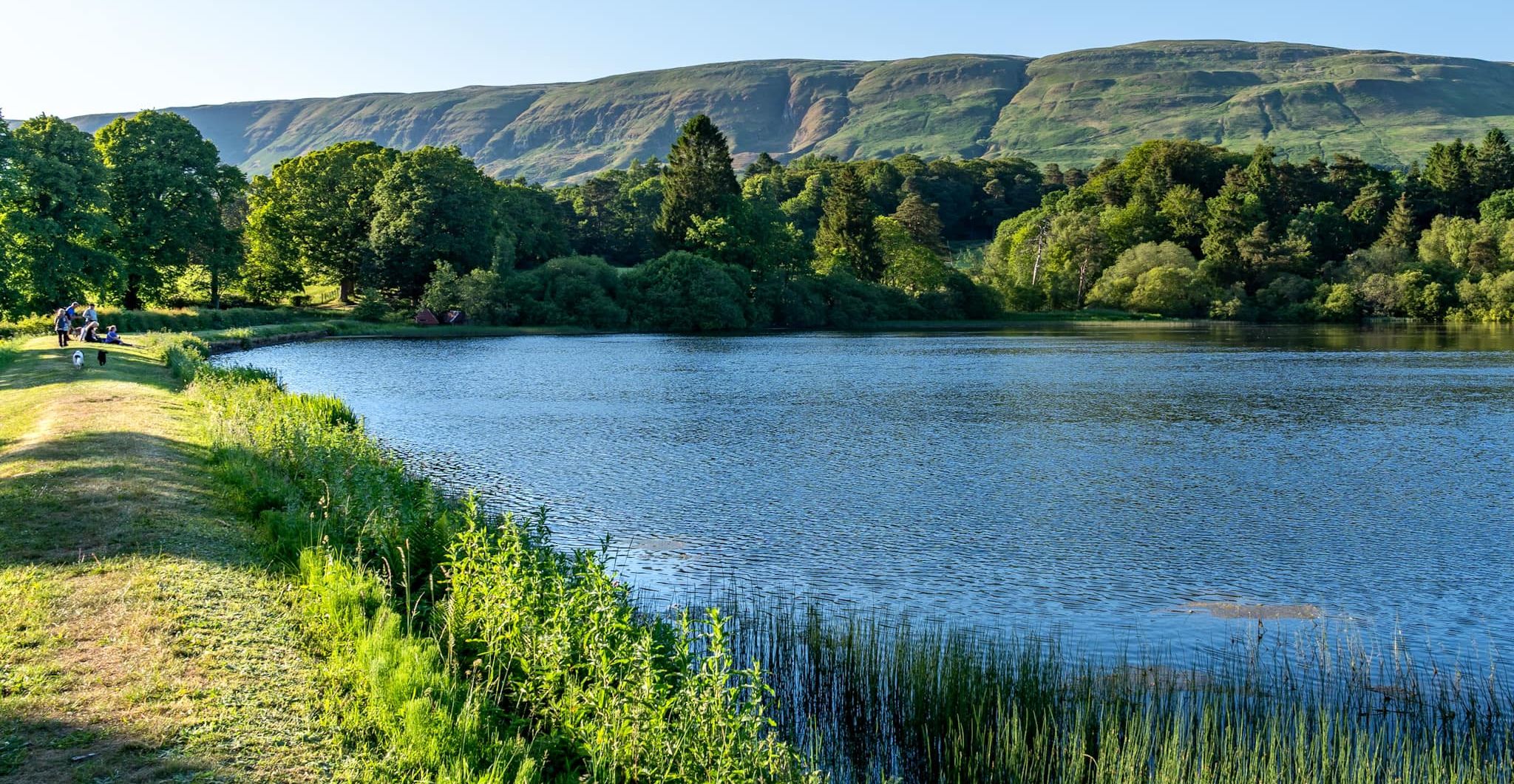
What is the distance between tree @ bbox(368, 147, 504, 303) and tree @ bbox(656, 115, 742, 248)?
17.1m

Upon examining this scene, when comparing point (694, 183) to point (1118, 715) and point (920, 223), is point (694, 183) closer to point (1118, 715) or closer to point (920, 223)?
point (920, 223)

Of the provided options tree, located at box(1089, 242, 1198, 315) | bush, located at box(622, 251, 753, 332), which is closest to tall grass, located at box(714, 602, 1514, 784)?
bush, located at box(622, 251, 753, 332)

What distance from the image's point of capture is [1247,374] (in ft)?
156

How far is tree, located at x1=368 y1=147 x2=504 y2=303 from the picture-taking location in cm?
8481

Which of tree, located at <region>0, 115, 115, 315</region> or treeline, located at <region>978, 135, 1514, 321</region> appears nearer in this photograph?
tree, located at <region>0, 115, 115, 315</region>

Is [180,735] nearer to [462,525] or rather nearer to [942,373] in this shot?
[462,525]

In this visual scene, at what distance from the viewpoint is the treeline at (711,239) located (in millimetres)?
66688

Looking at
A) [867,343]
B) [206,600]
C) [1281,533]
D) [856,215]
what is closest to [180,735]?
[206,600]

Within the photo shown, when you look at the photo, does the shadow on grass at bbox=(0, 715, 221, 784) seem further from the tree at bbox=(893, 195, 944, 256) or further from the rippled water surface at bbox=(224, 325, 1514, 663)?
the tree at bbox=(893, 195, 944, 256)

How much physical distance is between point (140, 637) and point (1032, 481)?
1702 cm

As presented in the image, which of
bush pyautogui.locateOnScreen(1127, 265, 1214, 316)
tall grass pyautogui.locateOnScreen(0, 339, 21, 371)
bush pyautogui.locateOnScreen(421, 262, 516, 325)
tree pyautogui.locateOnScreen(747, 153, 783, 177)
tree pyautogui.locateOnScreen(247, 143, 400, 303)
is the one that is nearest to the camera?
tall grass pyautogui.locateOnScreen(0, 339, 21, 371)

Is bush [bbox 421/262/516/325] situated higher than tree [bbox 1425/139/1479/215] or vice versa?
tree [bbox 1425/139/1479/215]

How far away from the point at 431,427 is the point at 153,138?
4973 cm

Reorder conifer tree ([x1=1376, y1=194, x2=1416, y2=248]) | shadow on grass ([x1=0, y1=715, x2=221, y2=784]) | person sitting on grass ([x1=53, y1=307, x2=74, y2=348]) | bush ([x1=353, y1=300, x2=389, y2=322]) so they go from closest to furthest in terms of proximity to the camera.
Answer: shadow on grass ([x1=0, y1=715, x2=221, y2=784]), person sitting on grass ([x1=53, y1=307, x2=74, y2=348]), bush ([x1=353, y1=300, x2=389, y2=322]), conifer tree ([x1=1376, y1=194, x2=1416, y2=248])
